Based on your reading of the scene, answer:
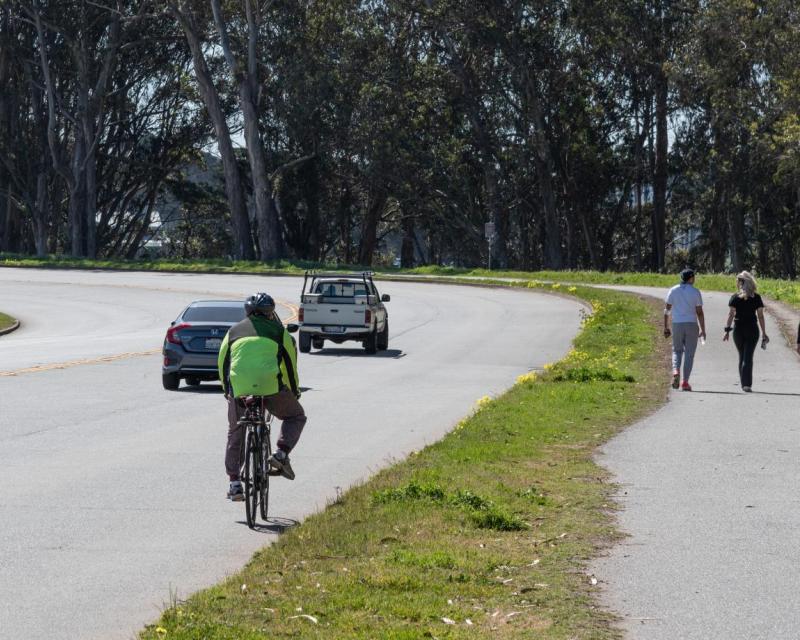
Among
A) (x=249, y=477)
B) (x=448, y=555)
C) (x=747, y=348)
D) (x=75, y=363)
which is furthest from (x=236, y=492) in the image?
(x=75, y=363)

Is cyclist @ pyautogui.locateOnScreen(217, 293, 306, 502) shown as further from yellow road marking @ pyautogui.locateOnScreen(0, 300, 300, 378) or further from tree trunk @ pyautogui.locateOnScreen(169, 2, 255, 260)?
tree trunk @ pyautogui.locateOnScreen(169, 2, 255, 260)

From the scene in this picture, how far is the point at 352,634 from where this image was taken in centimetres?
694

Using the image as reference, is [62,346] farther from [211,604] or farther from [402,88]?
[402,88]

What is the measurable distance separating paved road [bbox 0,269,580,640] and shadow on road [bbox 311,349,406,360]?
11 cm

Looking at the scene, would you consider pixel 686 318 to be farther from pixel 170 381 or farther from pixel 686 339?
pixel 170 381

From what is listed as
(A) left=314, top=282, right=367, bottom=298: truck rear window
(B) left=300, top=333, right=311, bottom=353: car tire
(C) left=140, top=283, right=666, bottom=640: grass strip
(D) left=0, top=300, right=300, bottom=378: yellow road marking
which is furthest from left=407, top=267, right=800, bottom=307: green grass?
(C) left=140, top=283, right=666, bottom=640: grass strip

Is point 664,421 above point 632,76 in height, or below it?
below

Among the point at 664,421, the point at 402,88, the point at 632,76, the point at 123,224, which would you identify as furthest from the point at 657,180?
the point at 664,421

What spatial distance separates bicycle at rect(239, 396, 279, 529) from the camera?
11.0 metres

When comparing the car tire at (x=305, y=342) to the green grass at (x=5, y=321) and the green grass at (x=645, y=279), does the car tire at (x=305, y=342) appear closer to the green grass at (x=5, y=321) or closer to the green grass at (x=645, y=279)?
the green grass at (x=5, y=321)

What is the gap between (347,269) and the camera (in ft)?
218

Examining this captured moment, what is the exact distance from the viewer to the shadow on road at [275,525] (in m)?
10.9

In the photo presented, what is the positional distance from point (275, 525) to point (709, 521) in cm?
316

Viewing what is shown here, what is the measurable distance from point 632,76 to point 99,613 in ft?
235
